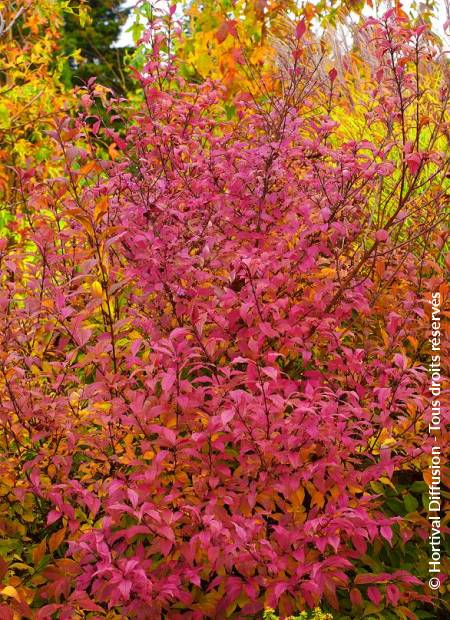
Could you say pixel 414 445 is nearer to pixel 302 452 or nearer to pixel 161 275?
pixel 302 452

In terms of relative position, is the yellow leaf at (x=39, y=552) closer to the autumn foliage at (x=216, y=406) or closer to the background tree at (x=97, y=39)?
the autumn foliage at (x=216, y=406)

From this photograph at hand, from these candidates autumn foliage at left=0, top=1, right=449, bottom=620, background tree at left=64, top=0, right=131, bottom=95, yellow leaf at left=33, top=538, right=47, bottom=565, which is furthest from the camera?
background tree at left=64, top=0, right=131, bottom=95

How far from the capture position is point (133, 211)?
317 cm

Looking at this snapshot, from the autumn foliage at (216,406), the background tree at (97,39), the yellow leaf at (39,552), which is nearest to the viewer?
the autumn foliage at (216,406)

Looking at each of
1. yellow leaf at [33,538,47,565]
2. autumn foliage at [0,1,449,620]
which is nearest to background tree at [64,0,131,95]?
autumn foliage at [0,1,449,620]

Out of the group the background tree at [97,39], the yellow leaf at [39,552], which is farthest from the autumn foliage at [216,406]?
the background tree at [97,39]

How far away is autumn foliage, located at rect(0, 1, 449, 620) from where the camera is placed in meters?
2.44

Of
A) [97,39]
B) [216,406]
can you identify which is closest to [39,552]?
[216,406]

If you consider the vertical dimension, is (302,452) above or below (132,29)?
below

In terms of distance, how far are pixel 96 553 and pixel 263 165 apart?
156cm

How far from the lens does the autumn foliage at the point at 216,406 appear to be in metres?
2.44

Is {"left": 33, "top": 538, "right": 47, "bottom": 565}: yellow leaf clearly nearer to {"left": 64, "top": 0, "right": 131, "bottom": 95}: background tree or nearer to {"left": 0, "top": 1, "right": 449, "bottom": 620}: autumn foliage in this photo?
{"left": 0, "top": 1, "right": 449, "bottom": 620}: autumn foliage

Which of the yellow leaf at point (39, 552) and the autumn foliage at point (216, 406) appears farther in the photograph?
the yellow leaf at point (39, 552)

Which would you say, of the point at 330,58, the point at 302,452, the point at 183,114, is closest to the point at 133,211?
the point at 183,114
